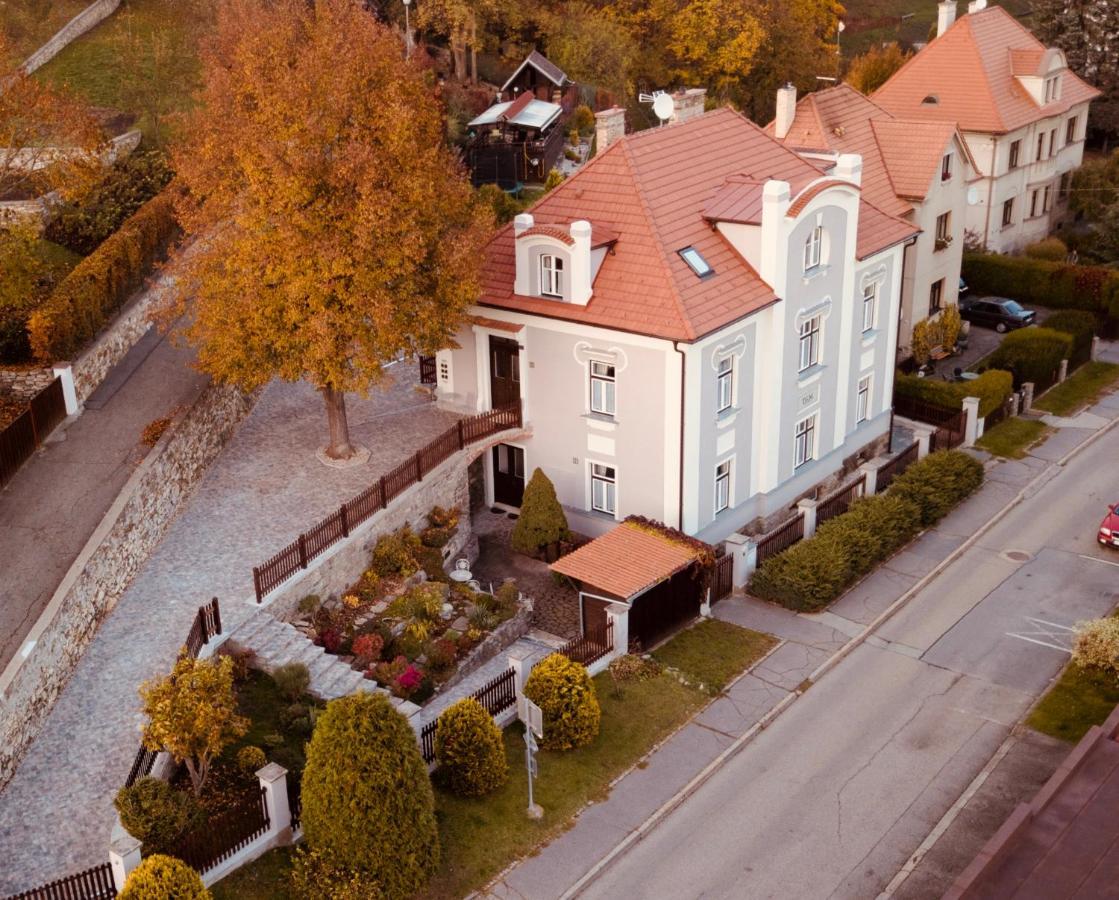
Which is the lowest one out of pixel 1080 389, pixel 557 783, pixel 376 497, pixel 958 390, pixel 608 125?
pixel 1080 389

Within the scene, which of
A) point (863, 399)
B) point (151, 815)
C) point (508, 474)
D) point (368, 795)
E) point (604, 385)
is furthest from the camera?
point (863, 399)

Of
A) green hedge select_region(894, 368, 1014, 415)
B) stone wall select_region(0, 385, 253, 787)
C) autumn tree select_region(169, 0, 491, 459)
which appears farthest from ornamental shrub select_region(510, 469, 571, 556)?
green hedge select_region(894, 368, 1014, 415)

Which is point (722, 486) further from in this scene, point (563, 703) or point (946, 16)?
point (946, 16)

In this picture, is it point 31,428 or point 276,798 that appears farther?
point 31,428

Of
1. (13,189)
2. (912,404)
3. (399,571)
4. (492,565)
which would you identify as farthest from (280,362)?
(912,404)

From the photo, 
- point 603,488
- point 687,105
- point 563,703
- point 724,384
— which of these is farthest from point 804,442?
point 563,703

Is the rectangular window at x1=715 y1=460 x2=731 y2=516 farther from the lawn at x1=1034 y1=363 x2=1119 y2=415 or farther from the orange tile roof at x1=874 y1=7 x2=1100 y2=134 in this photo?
the orange tile roof at x1=874 y1=7 x2=1100 y2=134
